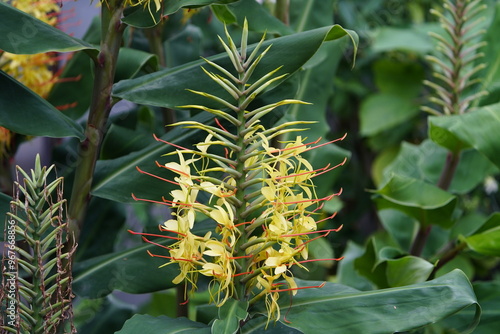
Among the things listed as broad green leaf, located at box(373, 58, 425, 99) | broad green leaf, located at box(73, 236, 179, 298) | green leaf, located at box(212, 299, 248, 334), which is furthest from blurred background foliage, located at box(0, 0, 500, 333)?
broad green leaf, located at box(373, 58, 425, 99)

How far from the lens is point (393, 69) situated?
2.91 m

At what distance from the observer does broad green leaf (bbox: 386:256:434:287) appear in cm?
121

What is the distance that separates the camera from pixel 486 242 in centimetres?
125

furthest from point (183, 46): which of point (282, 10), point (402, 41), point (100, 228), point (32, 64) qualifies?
point (402, 41)

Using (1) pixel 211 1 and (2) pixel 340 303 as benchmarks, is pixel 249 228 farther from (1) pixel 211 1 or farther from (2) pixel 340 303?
(1) pixel 211 1

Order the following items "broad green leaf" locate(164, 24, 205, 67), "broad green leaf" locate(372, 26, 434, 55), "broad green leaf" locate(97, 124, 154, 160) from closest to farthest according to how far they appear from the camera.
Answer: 1. "broad green leaf" locate(97, 124, 154, 160)
2. "broad green leaf" locate(164, 24, 205, 67)
3. "broad green leaf" locate(372, 26, 434, 55)

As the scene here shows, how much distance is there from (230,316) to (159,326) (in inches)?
4.6

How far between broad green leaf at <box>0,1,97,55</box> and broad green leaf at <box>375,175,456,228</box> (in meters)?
0.71

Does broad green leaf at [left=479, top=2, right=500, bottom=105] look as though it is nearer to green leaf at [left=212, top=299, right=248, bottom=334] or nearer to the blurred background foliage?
the blurred background foliage

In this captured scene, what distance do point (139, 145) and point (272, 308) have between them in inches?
22.2

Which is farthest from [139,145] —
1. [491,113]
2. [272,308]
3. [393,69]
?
[393,69]

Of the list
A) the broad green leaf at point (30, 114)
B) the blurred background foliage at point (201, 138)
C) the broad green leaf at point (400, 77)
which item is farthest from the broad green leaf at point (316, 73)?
the broad green leaf at point (400, 77)

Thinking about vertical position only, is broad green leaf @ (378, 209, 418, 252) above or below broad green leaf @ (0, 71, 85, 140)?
below

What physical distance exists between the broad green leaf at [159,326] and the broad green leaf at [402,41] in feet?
6.03
